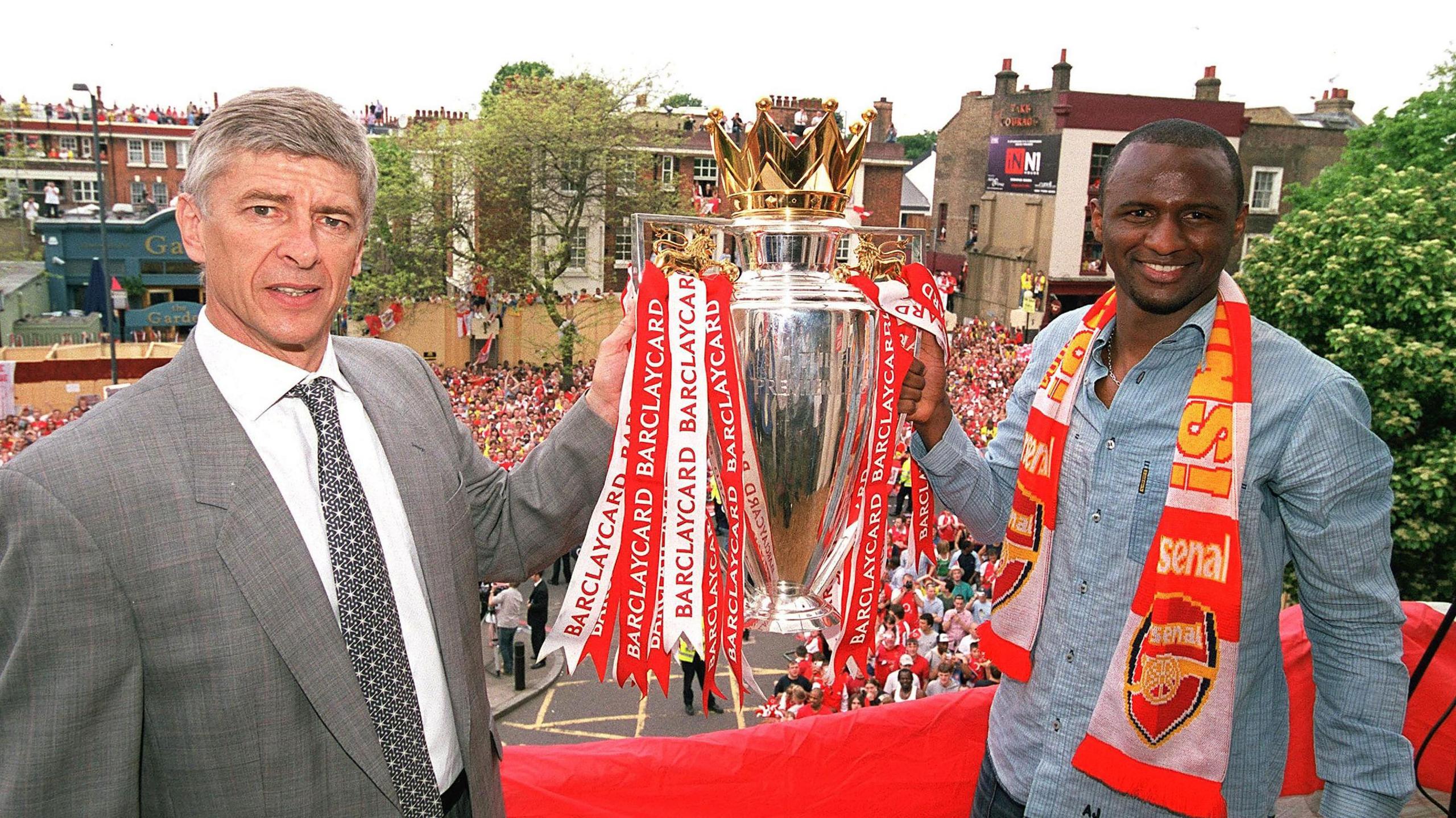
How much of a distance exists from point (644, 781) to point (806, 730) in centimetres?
59

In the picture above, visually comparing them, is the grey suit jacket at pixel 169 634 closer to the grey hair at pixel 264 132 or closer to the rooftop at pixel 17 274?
the grey hair at pixel 264 132

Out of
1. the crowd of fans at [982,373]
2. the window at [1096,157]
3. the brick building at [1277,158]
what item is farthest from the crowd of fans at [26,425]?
the brick building at [1277,158]

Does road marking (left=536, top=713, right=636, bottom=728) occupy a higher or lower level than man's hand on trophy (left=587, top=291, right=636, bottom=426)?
lower

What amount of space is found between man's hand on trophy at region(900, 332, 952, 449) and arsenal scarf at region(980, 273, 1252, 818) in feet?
1.80

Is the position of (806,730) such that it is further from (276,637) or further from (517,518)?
(276,637)

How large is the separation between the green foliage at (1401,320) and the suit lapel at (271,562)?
407 inches

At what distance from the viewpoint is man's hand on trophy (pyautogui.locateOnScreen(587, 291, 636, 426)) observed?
206cm

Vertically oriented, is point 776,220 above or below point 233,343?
above

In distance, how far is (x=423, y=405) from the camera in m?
1.99

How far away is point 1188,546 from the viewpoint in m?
1.81

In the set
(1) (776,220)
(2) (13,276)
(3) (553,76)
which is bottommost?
(2) (13,276)

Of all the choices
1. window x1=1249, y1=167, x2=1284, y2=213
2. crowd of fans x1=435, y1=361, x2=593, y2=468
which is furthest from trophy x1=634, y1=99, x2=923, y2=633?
window x1=1249, y1=167, x2=1284, y2=213

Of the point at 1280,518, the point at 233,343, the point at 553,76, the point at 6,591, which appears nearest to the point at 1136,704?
the point at 1280,518

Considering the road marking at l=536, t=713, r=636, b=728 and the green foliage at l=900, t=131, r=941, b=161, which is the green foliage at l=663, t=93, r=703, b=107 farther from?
the green foliage at l=900, t=131, r=941, b=161
